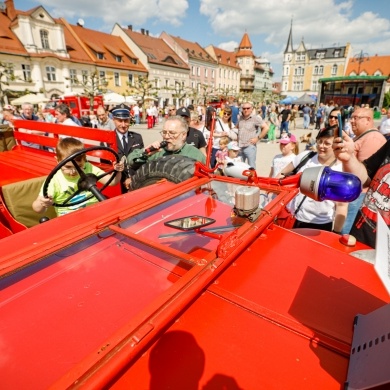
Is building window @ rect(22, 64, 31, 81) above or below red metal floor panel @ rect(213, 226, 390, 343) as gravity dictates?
above

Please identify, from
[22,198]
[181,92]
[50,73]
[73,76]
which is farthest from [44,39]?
[22,198]

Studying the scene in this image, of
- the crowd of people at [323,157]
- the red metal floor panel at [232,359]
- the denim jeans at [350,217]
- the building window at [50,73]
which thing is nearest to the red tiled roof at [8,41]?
the building window at [50,73]

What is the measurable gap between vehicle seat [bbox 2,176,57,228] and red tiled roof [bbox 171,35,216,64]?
Answer: 159 ft

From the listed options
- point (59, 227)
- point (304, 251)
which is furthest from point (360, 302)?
point (59, 227)

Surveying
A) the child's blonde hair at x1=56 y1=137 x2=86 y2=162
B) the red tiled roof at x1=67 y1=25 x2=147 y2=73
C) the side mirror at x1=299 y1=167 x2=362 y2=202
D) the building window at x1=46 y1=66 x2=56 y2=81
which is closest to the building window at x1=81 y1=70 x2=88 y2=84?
the red tiled roof at x1=67 y1=25 x2=147 y2=73

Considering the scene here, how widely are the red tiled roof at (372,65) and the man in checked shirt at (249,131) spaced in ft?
201

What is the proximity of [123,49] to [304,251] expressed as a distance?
42.1 m

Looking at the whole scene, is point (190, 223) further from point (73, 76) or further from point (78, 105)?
point (73, 76)

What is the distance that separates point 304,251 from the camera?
1.34m

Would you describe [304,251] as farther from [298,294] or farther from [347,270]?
[298,294]

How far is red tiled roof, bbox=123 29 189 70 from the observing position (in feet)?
124

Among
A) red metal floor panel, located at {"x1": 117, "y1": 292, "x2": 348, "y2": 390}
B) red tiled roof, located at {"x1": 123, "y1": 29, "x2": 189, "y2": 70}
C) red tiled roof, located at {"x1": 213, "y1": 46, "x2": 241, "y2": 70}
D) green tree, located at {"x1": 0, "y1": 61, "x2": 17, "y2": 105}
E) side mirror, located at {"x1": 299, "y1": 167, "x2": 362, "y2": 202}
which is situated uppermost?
red tiled roof, located at {"x1": 213, "y1": 46, "x2": 241, "y2": 70}

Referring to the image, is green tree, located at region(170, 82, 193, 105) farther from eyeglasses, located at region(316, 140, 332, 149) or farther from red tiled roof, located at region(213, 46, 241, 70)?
eyeglasses, located at region(316, 140, 332, 149)

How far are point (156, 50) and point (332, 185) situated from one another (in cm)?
4575
